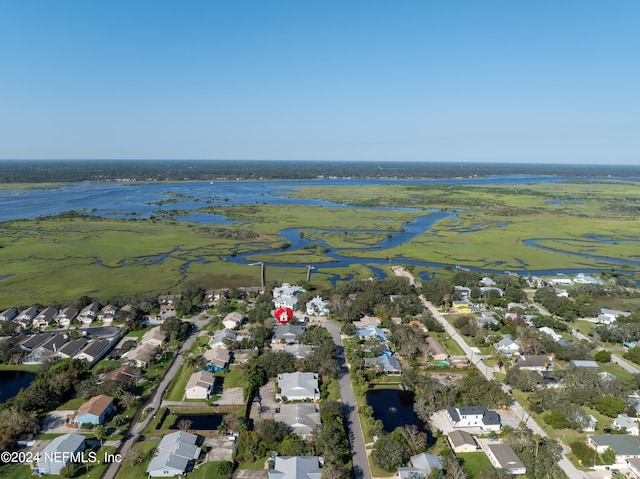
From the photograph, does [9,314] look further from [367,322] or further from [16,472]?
[367,322]

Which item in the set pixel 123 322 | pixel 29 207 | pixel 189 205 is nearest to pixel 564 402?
pixel 123 322

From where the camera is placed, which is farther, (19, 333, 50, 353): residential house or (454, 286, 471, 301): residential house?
(454, 286, 471, 301): residential house

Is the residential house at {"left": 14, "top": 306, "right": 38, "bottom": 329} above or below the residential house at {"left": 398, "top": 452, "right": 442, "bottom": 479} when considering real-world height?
above

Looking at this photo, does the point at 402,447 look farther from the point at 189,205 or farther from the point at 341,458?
the point at 189,205

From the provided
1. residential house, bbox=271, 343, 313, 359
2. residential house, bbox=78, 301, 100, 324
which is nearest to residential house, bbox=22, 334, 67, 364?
residential house, bbox=78, 301, 100, 324

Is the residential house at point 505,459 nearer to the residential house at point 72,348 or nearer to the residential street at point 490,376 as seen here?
the residential street at point 490,376

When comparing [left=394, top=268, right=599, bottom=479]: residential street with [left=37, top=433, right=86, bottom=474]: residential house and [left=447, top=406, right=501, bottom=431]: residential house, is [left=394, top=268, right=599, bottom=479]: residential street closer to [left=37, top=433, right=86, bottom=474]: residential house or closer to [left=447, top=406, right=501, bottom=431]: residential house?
[left=447, top=406, right=501, bottom=431]: residential house
